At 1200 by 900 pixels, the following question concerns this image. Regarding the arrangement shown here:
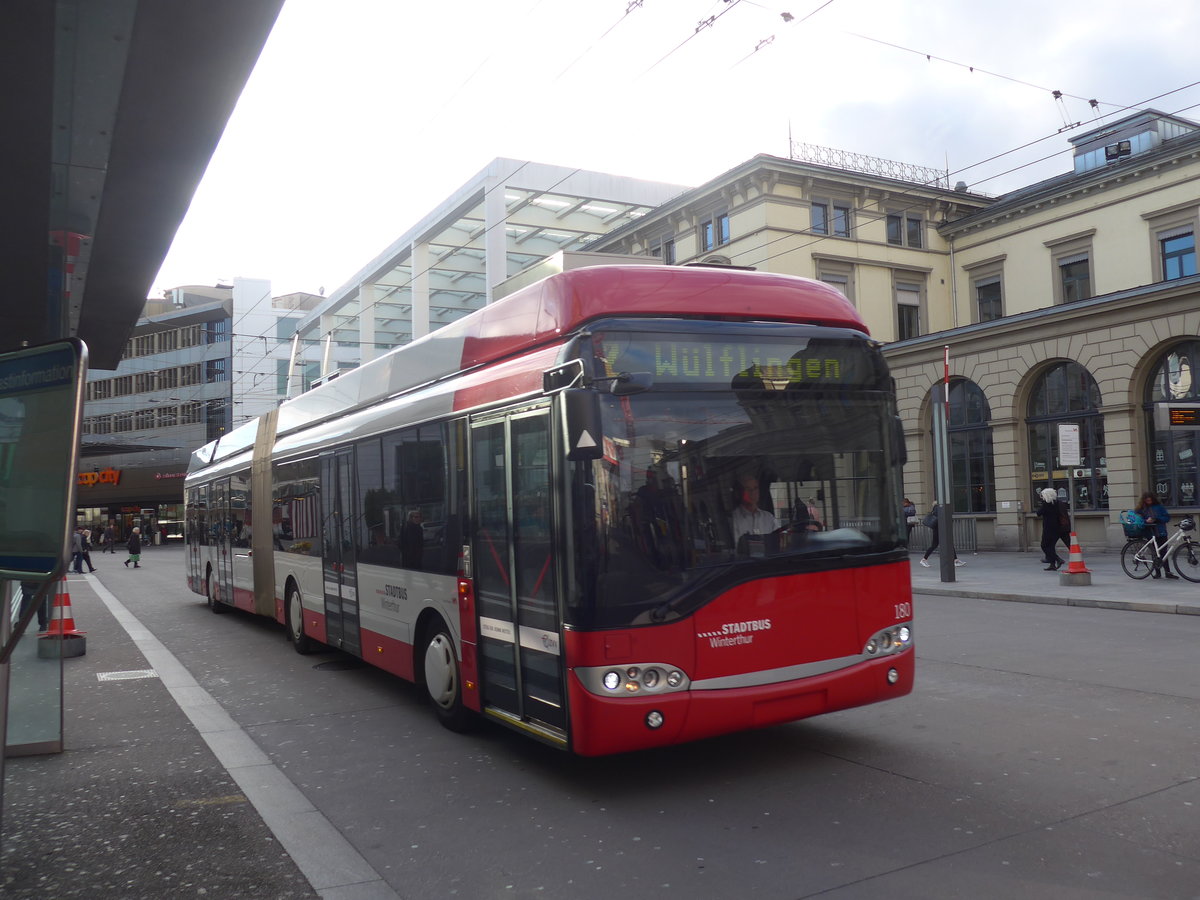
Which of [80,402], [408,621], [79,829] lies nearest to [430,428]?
[408,621]

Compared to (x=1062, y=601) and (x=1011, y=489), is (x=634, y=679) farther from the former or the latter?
(x=1011, y=489)

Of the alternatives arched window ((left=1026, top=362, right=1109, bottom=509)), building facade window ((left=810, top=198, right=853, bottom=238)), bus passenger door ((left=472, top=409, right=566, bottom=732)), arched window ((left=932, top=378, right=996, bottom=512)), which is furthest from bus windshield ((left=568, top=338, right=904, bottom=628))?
building facade window ((left=810, top=198, right=853, bottom=238))

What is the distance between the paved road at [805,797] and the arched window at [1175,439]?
57.7 feet

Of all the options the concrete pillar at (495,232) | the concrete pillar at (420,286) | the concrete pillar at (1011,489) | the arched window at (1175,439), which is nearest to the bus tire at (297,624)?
the arched window at (1175,439)

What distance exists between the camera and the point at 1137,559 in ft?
56.6

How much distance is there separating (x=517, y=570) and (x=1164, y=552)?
14684 millimetres

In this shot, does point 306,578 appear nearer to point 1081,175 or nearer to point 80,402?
point 80,402

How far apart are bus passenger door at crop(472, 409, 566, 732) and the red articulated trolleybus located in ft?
0.06

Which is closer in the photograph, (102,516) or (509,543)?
(509,543)

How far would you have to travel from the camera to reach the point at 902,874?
13.9 feet

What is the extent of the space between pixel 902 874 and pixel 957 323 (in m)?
34.0

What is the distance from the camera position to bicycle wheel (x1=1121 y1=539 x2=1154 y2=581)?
17172 millimetres

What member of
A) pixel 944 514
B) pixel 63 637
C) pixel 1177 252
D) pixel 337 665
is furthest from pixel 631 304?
pixel 1177 252

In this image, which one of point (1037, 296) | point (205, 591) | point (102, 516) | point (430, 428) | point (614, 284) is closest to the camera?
point (614, 284)
